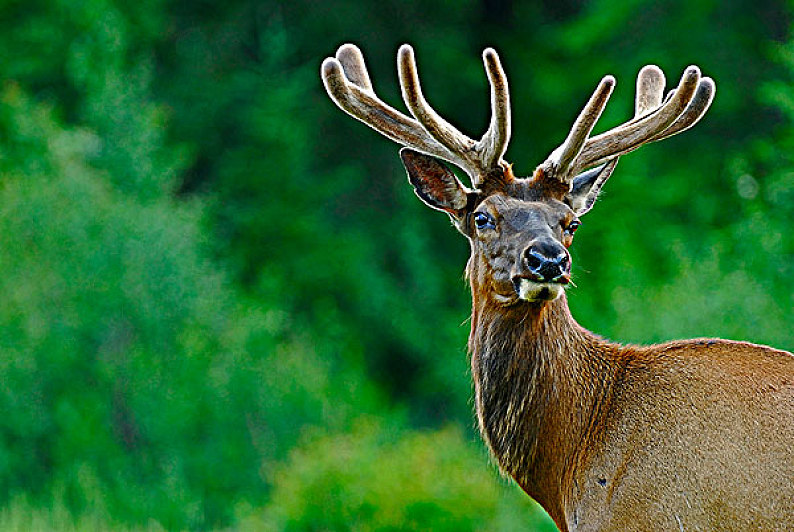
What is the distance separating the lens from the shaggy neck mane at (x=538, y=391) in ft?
19.5

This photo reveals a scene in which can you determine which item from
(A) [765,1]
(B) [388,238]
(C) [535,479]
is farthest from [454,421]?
(C) [535,479]

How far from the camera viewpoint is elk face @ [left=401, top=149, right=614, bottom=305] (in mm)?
5668

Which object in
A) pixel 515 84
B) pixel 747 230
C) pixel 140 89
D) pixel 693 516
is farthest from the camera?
pixel 515 84

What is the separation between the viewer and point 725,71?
17.3 m

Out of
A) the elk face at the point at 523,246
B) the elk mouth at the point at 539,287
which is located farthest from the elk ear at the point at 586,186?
the elk mouth at the point at 539,287

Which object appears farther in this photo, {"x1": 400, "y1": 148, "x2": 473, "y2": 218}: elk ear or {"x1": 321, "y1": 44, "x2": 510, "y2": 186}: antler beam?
{"x1": 400, "y1": 148, "x2": 473, "y2": 218}: elk ear

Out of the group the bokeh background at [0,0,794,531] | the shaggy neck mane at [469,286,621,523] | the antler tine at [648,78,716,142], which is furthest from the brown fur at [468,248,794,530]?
the bokeh background at [0,0,794,531]

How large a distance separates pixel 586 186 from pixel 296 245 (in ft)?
43.9

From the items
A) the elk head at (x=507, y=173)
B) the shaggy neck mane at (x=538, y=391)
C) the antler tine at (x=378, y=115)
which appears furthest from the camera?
the antler tine at (x=378, y=115)

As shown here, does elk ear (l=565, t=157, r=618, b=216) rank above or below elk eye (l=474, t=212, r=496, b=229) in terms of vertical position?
above

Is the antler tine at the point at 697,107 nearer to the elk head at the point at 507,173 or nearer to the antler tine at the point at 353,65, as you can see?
the elk head at the point at 507,173

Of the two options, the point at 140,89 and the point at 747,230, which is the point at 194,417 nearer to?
the point at 140,89

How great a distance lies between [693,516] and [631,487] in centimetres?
29

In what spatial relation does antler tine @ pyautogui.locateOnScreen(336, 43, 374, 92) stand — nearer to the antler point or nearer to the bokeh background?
the antler point
